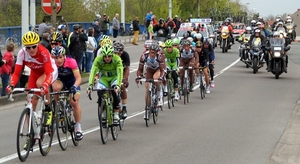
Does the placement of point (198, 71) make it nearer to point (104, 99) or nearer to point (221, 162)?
point (104, 99)

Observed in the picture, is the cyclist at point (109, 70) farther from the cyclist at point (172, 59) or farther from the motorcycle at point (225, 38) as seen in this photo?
the motorcycle at point (225, 38)

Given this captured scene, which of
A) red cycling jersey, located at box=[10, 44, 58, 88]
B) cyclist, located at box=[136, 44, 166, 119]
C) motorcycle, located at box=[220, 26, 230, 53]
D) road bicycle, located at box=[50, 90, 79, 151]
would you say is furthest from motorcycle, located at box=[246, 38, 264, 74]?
red cycling jersey, located at box=[10, 44, 58, 88]

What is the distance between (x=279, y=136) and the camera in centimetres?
1400

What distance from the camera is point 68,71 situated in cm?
1216

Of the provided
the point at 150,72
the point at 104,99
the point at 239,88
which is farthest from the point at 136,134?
the point at 239,88

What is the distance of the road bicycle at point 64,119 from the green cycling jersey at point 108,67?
919mm

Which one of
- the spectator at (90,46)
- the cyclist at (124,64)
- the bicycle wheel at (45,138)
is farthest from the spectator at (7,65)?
the spectator at (90,46)

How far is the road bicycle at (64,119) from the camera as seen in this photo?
38.4 ft

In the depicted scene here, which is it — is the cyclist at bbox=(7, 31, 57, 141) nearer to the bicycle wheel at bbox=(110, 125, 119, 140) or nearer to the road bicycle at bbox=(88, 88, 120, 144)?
the road bicycle at bbox=(88, 88, 120, 144)

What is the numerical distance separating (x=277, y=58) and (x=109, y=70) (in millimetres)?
15485

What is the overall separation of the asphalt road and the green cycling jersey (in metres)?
1.20

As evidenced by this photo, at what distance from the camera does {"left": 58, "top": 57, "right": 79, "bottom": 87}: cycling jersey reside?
12078 mm

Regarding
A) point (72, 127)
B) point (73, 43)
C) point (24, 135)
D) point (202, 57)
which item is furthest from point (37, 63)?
point (73, 43)

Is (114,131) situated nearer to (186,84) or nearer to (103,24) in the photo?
(186,84)
